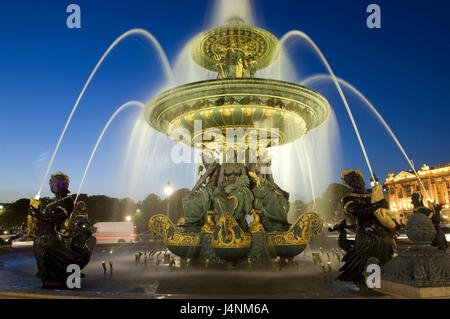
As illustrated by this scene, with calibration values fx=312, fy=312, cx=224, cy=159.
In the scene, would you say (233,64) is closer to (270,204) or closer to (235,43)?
(235,43)

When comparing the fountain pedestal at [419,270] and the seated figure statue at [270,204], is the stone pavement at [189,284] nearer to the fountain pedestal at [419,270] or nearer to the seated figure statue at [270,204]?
the fountain pedestal at [419,270]

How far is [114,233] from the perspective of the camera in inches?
1025

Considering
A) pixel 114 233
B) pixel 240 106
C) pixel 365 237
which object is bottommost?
pixel 114 233

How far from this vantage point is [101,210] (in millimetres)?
62281

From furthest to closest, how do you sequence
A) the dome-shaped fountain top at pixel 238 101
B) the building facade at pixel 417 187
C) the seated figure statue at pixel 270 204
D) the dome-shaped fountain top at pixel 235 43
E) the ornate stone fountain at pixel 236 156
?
the building facade at pixel 417 187 < the dome-shaped fountain top at pixel 235 43 < the seated figure statue at pixel 270 204 < the dome-shaped fountain top at pixel 238 101 < the ornate stone fountain at pixel 236 156

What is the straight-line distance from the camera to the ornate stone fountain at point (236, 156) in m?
8.43

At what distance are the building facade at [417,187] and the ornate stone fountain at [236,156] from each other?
71528 millimetres

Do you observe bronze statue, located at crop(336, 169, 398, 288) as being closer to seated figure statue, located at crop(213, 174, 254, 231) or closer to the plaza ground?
the plaza ground

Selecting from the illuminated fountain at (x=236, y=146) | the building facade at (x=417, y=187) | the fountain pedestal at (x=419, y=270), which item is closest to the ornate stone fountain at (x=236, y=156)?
the illuminated fountain at (x=236, y=146)

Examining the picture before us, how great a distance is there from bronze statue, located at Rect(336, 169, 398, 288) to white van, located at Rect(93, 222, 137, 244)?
22.7 m

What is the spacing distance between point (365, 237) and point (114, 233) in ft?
80.1

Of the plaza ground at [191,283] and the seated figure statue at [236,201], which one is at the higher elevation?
the seated figure statue at [236,201]

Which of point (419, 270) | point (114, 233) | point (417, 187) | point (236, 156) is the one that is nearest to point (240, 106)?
point (236, 156)
